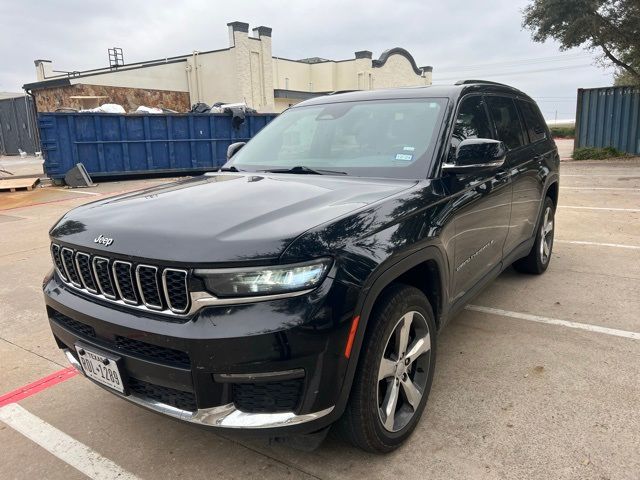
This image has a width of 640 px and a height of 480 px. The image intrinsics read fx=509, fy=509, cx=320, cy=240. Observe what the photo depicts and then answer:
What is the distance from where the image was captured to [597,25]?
17.2 metres

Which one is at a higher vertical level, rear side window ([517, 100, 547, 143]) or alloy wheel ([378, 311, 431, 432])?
rear side window ([517, 100, 547, 143])

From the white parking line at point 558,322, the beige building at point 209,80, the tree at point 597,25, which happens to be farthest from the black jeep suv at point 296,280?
the beige building at point 209,80

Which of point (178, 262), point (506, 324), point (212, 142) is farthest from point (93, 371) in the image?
point (212, 142)

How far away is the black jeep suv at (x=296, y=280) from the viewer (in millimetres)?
1944

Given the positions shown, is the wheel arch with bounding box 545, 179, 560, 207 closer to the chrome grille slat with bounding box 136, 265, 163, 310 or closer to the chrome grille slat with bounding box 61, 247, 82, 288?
the chrome grille slat with bounding box 136, 265, 163, 310

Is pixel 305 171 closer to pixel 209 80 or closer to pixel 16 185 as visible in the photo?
pixel 16 185

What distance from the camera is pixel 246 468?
2.43 m

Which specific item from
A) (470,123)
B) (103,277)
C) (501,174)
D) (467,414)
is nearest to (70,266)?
(103,277)

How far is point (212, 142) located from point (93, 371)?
1548 centimetres

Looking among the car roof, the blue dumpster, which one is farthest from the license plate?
the blue dumpster

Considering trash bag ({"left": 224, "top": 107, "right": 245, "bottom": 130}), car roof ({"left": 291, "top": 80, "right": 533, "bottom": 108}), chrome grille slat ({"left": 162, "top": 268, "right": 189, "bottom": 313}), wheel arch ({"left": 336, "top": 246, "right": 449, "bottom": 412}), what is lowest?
wheel arch ({"left": 336, "top": 246, "right": 449, "bottom": 412})

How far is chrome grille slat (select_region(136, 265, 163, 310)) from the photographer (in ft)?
6.75

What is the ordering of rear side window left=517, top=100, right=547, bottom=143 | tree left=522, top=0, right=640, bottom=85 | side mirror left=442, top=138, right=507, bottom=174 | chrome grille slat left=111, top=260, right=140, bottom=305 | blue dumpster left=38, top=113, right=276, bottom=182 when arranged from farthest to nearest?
tree left=522, top=0, right=640, bottom=85, blue dumpster left=38, top=113, right=276, bottom=182, rear side window left=517, top=100, right=547, bottom=143, side mirror left=442, top=138, right=507, bottom=174, chrome grille slat left=111, top=260, right=140, bottom=305

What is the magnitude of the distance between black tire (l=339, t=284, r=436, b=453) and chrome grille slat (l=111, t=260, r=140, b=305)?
1.01m
